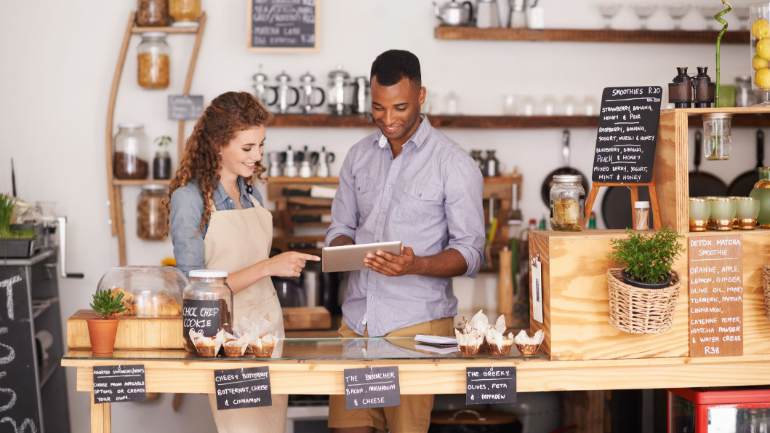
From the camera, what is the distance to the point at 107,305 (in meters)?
2.56

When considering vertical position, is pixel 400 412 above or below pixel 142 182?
below

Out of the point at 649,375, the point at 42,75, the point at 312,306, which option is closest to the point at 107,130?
the point at 42,75

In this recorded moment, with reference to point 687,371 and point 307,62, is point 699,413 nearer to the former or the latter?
point 687,371

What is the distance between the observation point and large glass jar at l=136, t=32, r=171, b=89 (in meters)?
4.88

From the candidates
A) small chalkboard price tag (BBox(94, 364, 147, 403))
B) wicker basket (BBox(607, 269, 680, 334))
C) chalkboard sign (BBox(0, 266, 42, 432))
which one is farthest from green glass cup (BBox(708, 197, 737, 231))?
chalkboard sign (BBox(0, 266, 42, 432))

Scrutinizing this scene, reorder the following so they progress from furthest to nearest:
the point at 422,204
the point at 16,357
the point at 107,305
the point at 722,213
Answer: the point at 16,357 < the point at 422,204 < the point at 722,213 < the point at 107,305

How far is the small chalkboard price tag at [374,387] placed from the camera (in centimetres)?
248

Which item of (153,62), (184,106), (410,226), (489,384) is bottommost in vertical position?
(489,384)

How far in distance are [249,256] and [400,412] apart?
721mm

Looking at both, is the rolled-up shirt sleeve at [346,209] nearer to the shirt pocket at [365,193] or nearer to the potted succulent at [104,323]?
the shirt pocket at [365,193]

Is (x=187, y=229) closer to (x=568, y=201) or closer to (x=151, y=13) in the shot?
(x=568, y=201)

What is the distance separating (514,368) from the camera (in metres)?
2.53

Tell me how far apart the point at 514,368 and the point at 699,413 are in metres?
0.54

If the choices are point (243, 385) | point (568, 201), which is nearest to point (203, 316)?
point (243, 385)
